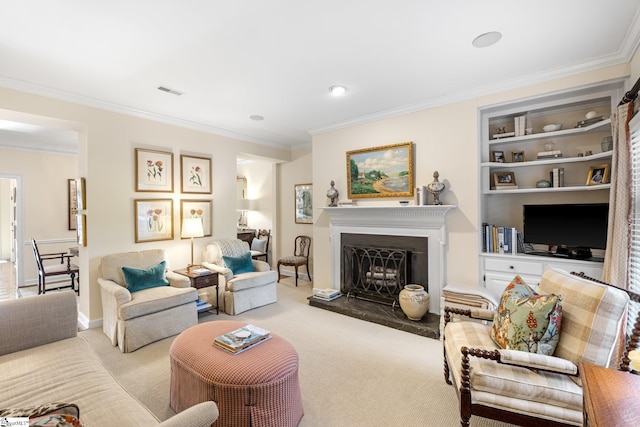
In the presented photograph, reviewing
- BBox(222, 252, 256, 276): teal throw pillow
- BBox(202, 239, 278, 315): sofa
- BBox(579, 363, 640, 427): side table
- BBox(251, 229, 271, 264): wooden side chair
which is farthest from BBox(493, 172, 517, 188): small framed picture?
BBox(251, 229, 271, 264): wooden side chair

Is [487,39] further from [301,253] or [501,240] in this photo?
[301,253]

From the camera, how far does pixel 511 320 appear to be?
1.86 meters

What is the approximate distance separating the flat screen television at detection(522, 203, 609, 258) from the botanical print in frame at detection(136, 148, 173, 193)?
441 centimetres

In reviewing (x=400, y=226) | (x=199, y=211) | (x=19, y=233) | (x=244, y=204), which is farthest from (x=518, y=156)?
(x=19, y=233)

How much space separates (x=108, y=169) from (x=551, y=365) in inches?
175

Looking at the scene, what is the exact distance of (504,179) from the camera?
11.0 feet

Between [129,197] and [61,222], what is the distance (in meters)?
3.44

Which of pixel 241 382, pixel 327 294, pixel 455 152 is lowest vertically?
pixel 327 294

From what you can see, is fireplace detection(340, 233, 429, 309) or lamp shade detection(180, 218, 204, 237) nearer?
fireplace detection(340, 233, 429, 309)

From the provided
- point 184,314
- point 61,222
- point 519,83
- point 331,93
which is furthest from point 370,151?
point 61,222

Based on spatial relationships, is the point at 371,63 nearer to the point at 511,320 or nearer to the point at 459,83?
the point at 459,83

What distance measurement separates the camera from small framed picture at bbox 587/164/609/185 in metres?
2.76

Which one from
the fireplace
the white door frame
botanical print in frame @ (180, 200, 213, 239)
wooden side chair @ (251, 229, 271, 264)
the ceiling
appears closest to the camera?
the ceiling

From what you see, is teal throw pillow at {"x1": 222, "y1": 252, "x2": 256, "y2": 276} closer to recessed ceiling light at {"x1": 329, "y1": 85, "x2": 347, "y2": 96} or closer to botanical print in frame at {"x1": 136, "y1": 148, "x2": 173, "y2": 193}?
botanical print in frame at {"x1": 136, "y1": 148, "x2": 173, "y2": 193}
